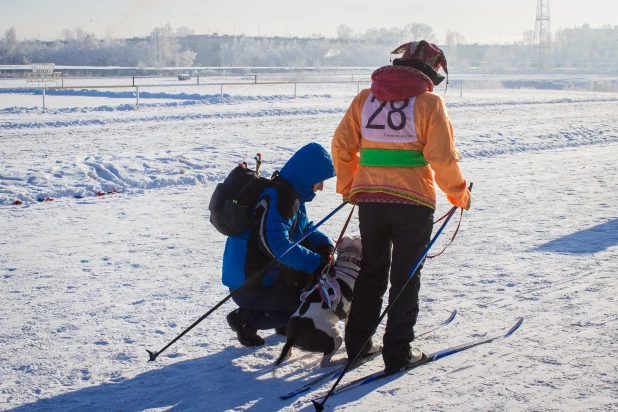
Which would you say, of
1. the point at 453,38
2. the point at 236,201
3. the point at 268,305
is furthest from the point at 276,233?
the point at 453,38

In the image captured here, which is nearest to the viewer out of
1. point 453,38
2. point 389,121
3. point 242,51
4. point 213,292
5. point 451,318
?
point 389,121

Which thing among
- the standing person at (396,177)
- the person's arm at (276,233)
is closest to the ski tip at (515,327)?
the standing person at (396,177)

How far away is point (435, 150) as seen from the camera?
3.23 metres

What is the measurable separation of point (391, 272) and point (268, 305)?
0.74 meters

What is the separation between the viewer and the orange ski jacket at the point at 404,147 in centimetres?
325

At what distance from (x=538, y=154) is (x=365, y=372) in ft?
32.5

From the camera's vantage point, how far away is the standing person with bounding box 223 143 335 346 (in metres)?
3.63

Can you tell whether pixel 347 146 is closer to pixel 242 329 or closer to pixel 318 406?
pixel 242 329

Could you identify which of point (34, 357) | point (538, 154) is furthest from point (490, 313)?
point (538, 154)

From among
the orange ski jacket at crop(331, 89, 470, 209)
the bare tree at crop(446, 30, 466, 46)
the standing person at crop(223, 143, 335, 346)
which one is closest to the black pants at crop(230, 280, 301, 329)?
the standing person at crop(223, 143, 335, 346)

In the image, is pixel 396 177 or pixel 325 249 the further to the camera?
pixel 325 249

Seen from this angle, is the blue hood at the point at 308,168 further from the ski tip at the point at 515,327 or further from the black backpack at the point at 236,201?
the ski tip at the point at 515,327

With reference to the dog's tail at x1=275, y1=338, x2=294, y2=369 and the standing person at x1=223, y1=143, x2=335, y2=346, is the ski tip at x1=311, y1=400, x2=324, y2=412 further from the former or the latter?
the standing person at x1=223, y1=143, x2=335, y2=346

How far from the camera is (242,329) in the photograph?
3834 millimetres
